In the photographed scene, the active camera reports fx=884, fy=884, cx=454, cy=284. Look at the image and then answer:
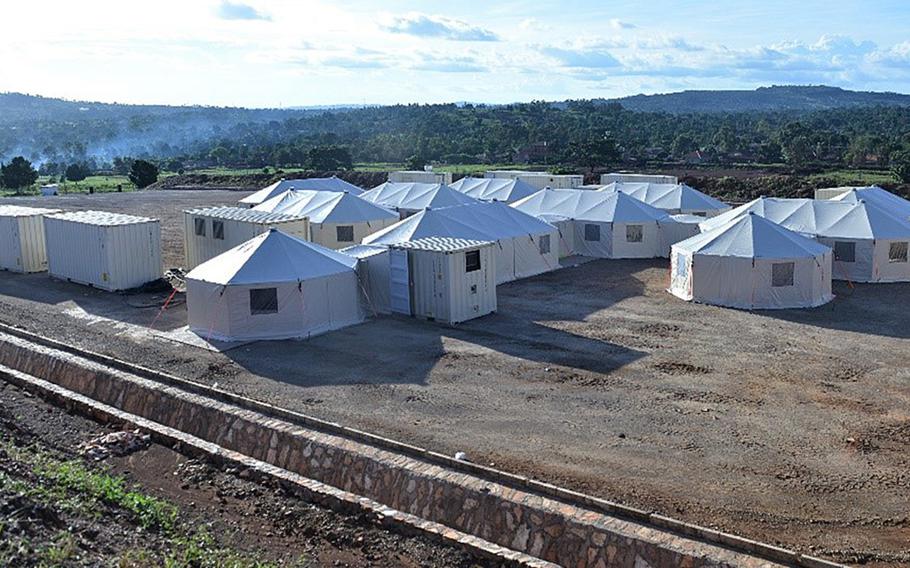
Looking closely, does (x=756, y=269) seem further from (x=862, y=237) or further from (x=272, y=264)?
(x=272, y=264)

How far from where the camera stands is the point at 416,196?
38219 mm

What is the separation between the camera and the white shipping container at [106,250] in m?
26.3

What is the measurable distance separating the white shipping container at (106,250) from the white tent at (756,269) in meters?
16.0

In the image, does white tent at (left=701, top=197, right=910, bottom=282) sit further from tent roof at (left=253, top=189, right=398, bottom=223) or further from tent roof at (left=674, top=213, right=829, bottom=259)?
tent roof at (left=253, top=189, right=398, bottom=223)

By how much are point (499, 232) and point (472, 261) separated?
6.39 meters

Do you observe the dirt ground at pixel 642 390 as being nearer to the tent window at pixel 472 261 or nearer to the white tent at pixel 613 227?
the tent window at pixel 472 261

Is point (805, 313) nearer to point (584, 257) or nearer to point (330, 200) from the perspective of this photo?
point (584, 257)

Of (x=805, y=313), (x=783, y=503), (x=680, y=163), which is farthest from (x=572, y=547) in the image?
(x=680, y=163)

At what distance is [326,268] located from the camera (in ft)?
70.5

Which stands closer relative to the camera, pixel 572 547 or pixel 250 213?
pixel 572 547

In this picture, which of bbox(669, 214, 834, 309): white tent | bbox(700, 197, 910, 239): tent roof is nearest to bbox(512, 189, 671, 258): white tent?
bbox(700, 197, 910, 239): tent roof

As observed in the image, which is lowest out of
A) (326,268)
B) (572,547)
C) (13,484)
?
(572,547)

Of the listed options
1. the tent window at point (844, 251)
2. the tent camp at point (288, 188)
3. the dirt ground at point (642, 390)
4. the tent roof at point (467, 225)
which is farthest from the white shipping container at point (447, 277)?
the tent camp at point (288, 188)

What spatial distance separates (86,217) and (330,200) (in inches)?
364
